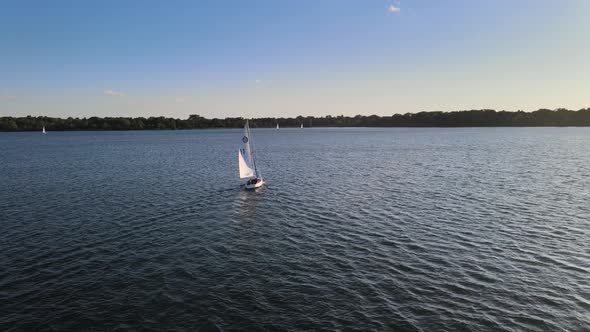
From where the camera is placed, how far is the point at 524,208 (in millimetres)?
50688

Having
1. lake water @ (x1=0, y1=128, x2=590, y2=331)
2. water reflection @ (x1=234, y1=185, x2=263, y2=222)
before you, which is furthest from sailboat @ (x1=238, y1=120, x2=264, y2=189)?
lake water @ (x1=0, y1=128, x2=590, y2=331)

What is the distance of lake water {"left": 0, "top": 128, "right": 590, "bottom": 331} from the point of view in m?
24.0

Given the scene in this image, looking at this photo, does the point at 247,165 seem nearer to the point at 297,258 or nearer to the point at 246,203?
the point at 246,203

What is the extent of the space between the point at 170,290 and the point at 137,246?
36.4ft

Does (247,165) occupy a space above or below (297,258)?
above

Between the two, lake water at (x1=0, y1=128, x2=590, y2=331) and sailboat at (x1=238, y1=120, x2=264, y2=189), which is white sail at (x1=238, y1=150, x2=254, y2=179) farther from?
lake water at (x1=0, y1=128, x2=590, y2=331)

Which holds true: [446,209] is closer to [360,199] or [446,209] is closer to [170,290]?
[360,199]

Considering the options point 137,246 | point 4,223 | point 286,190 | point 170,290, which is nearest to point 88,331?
point 170,290

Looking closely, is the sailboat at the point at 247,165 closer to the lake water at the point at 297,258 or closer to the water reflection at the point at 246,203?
the water reflection at the point at 246,203

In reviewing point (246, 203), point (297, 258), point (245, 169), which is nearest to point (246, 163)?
point (245, 169)

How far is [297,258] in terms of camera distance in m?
33.7

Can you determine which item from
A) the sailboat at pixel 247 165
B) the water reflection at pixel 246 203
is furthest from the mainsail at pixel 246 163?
the water reflection at pixel 246 203

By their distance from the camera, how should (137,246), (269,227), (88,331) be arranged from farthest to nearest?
(269,227), (137,246), (88,331)

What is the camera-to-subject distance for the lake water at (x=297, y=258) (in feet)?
78.7
